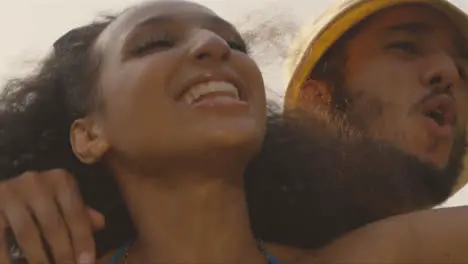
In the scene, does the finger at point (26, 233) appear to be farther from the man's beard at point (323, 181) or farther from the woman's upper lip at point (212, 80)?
the man's beard at point (323, 181)

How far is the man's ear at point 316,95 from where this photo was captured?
331 centimetres

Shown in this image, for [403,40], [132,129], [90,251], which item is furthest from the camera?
[403,40]

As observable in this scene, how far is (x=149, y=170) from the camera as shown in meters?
2.46

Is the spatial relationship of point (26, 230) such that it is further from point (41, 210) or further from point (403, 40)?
point (403, 40)

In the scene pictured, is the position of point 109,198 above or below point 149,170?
below

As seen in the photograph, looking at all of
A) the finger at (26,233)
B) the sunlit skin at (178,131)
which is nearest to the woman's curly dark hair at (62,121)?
the sunlit skin at (178,131)

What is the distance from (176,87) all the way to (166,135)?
14 cm

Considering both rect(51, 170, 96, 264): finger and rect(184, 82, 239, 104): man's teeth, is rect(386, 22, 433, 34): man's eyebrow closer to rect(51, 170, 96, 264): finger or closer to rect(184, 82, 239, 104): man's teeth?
rect(184, 82, 239, 104): man's teeth

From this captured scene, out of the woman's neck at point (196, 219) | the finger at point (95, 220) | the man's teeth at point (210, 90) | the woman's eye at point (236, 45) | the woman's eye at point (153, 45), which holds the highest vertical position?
A: the woman's eye at point (153, 45)

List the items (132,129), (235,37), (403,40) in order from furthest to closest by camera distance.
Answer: (403,40)
(235,37)
(132,129)

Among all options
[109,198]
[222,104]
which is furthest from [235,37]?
[109,198]

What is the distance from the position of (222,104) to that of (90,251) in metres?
0.49

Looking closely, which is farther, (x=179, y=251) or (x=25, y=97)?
(x=25, y=97)

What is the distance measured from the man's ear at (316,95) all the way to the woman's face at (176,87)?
663 mm
